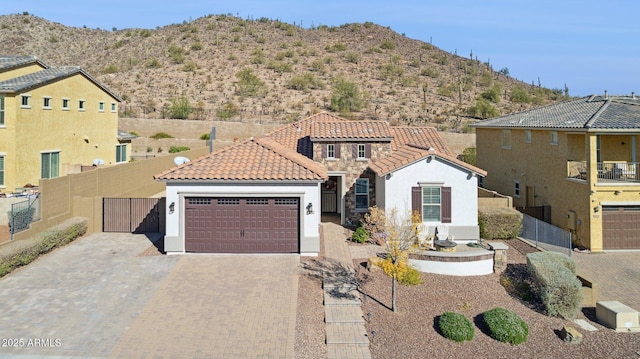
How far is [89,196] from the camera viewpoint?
921 inches

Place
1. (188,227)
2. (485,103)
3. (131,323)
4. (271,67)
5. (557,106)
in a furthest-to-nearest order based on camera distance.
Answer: (271,67)
(485,103)
(557,106)
(188,227)
(131,323)

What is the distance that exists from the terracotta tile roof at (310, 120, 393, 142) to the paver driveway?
289 inches

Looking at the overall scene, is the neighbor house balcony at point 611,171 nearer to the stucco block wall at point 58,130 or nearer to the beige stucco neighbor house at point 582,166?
the beige stucco neighbor house at point 582,166

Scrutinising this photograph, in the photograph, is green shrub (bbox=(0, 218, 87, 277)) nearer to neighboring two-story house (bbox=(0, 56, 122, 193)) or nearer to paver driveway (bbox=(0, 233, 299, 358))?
paver driveway (bbox=(0, 233, 299, 358))

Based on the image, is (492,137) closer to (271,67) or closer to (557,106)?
(557,106)

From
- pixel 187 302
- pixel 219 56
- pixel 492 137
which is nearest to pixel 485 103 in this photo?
pixel 492 137

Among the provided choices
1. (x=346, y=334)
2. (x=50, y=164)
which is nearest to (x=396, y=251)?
(x=346, y=334)

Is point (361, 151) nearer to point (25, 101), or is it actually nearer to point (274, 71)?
point (25, 101)

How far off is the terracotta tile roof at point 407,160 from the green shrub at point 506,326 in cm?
788

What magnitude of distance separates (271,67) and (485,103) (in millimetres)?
32793

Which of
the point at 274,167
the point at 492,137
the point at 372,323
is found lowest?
the point at 372,323

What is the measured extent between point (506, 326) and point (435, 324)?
1.93 meters

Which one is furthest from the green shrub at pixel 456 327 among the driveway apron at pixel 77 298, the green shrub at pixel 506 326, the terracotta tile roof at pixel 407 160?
the driveway apron at pixel 77 298

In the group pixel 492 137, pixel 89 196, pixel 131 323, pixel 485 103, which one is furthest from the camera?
pixel 485 103
